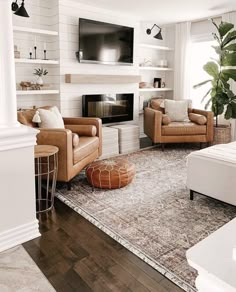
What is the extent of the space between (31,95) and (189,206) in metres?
2.89

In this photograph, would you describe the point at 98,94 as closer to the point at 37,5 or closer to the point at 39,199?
the point at 37,5

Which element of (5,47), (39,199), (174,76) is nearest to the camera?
(5,47)

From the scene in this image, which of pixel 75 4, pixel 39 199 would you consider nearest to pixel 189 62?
pixel 75 4

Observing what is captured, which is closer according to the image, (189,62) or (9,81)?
(9,81)

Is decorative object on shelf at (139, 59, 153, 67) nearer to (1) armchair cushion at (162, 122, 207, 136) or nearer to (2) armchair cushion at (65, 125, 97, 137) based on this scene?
(1) armchair cushion at (162, 122, 207, 136)

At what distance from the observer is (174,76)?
6160mm

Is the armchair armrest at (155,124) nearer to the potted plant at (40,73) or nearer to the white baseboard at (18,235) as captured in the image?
the potted plant at (40,73)

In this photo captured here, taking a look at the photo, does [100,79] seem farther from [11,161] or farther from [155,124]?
[11,161]

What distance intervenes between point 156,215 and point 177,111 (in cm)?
296

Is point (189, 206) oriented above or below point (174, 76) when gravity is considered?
below

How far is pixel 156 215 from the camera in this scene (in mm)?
2615

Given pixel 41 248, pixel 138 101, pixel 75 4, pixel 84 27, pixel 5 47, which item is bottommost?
pixel 41 248

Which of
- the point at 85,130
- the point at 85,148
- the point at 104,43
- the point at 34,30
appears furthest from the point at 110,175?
the point at 104,43

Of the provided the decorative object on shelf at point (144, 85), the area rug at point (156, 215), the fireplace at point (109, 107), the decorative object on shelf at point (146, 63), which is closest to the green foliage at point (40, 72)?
the fireplace at point (109, 107)
